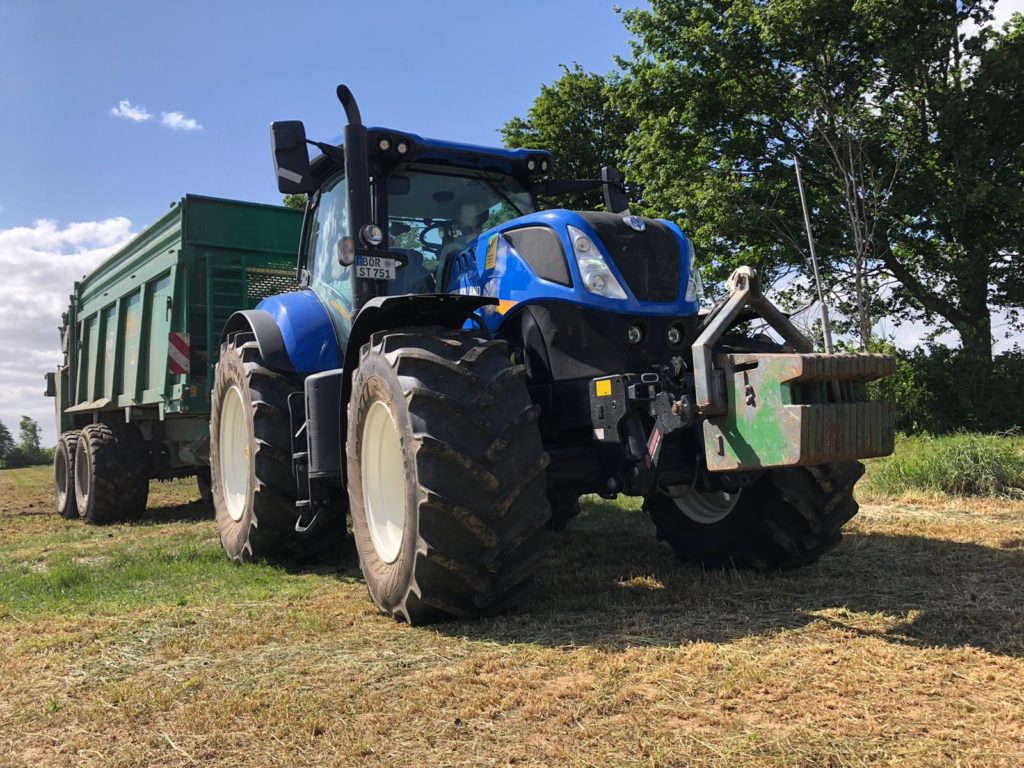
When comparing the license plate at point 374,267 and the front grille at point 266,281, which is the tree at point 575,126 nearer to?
the front grille at point 266,281

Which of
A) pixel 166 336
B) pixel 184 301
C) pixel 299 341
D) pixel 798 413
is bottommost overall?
pixel 798 413

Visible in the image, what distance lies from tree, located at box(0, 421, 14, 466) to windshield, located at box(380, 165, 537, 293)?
32.2m

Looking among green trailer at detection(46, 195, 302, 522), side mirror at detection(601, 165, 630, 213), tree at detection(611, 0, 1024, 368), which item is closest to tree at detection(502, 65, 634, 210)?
tree at detection(611, 0, 1024, 368)

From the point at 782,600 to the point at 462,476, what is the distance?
1.75 metres

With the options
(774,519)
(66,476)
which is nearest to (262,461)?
(774,519)

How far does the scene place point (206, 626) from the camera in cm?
407

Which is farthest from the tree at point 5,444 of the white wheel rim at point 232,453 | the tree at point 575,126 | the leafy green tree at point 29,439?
the white wheel rim at point 232,453

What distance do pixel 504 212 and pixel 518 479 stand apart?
2362 millimetres

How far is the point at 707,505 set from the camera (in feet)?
16.6

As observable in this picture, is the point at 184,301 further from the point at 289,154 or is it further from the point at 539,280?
the point at 539,280

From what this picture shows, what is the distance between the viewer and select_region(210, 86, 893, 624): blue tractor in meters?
3.53

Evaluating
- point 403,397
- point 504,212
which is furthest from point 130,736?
point 504,212

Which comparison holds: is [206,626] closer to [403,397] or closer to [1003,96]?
[403,397]

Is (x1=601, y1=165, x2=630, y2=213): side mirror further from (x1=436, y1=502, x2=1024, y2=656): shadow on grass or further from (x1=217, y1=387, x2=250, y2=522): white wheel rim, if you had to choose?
(x1=217, y1=387, x2=250, y2=522): white wheel rim
